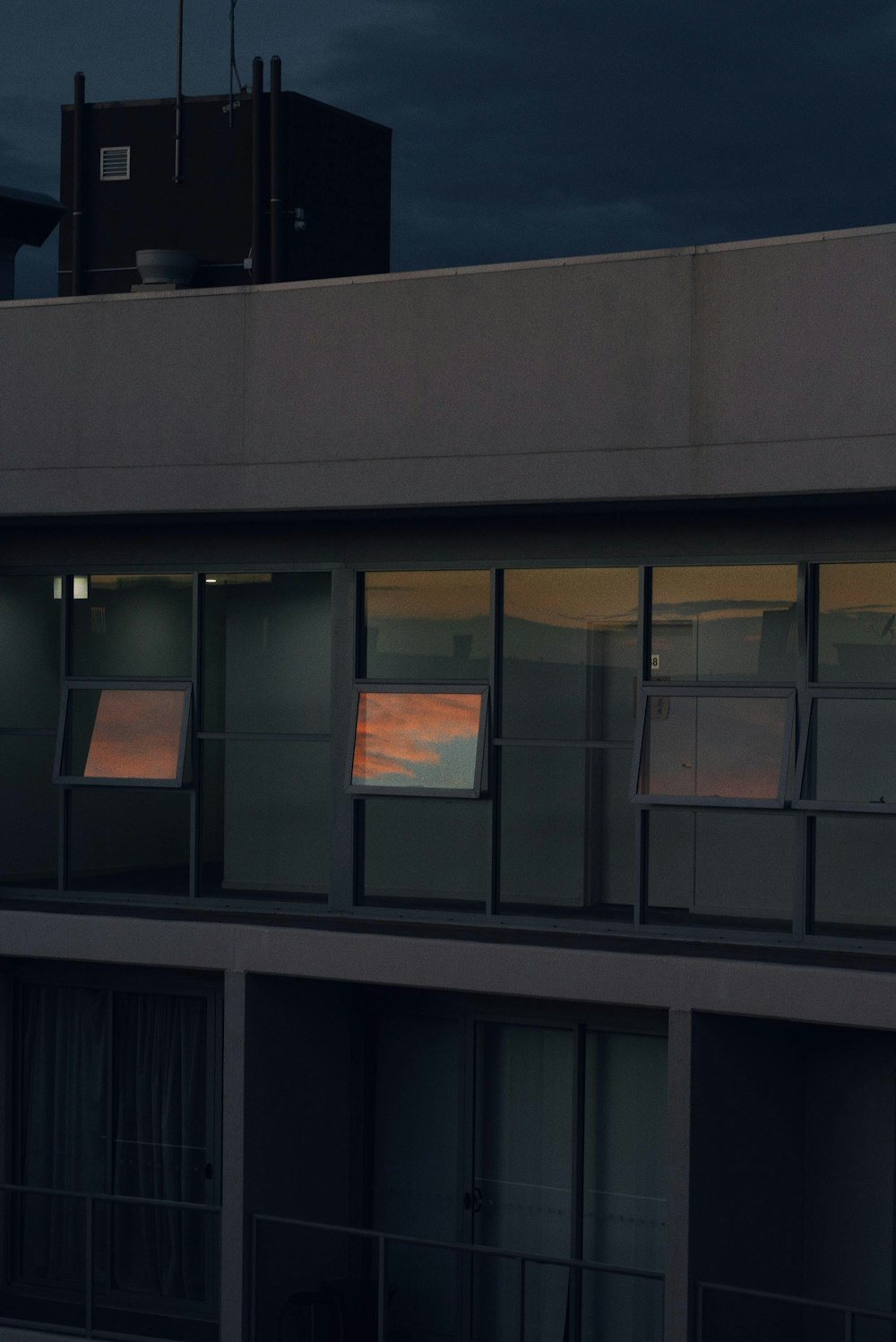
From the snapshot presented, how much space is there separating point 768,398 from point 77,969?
6.45 meters

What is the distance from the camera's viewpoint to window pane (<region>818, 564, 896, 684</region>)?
1064 centimetres

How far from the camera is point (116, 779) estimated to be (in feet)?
40.1

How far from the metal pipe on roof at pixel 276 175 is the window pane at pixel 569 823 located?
12749 mm

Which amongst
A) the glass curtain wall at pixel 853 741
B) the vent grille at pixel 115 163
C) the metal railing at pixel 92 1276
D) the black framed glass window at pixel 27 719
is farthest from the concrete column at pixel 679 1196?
the vent grille at pixel 115 163

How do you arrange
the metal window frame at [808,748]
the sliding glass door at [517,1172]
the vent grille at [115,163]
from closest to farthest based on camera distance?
the metal window frame at [808,748]
the sliding glass door at [517,1172]
the vent grille at [115,163]

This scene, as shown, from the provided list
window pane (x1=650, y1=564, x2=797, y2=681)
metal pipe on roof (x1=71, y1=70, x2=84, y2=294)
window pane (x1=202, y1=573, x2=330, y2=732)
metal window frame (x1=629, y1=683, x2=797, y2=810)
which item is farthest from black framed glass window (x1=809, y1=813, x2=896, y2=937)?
metal pipe on roof (x1=71, y1=70, x2=84, y2=294)

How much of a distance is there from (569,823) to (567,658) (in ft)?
3.55

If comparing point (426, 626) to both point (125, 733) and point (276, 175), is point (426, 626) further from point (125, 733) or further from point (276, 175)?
point (276, 175)

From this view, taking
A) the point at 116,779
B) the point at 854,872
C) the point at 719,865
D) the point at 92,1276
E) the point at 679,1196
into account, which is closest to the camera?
the point at 679,1196

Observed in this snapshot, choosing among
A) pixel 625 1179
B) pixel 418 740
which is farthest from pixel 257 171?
pixel 625 1179

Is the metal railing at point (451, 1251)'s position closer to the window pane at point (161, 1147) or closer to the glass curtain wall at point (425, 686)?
the window pane at point (161, 1147)

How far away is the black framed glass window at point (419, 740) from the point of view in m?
11.5

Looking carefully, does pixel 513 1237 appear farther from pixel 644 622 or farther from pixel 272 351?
pixel 272 351

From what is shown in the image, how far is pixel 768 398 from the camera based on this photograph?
10094 millimetres
